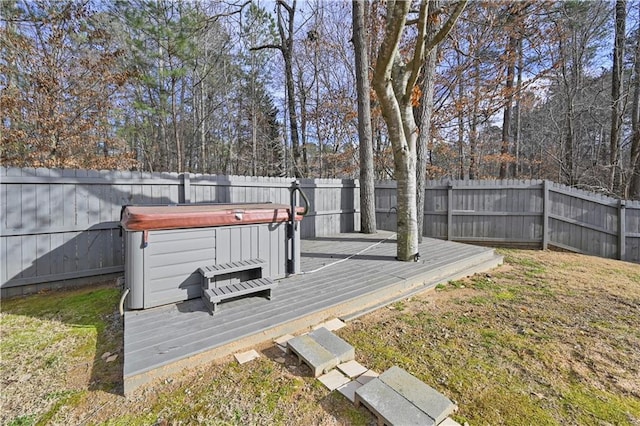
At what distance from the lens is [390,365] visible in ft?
6.86

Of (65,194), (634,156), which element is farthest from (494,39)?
(65,194)

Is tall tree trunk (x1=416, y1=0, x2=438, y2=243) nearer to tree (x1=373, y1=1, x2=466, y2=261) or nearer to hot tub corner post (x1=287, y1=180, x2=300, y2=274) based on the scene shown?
tree (x1=373, y1=1, x2=466, y2=261)

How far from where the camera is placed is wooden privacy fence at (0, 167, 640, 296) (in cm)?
362

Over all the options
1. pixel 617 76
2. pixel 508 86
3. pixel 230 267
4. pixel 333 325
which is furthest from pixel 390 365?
pixel 617 76

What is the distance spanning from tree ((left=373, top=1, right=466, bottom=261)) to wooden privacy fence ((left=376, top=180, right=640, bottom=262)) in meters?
3.07

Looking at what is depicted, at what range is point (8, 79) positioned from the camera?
6.02 m

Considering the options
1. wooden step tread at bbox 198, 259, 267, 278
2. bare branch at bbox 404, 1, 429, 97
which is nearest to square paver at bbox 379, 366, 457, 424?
wooden step tread at bbox 198, 259, 267, 278

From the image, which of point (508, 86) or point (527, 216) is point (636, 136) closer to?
point (508, 86)

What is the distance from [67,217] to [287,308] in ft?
11.2

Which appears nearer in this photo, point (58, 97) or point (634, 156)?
point (58, 97)

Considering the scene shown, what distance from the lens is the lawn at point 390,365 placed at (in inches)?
65.7

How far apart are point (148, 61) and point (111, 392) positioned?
10.6 meters

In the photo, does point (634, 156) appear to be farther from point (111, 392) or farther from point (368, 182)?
point (111, 392)

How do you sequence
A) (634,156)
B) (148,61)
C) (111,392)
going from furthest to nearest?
(148,61), (634,156), (111,392)
